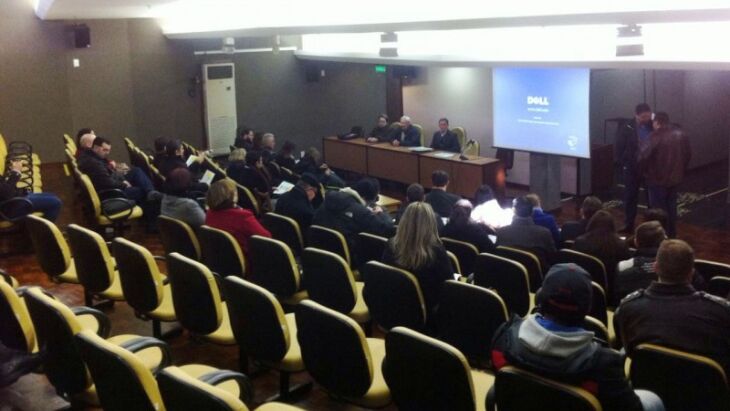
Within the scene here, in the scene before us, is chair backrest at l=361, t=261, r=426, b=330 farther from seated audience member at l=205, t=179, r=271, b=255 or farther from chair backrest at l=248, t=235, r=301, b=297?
seated audience member at l=205, t=179, r=271, b=255

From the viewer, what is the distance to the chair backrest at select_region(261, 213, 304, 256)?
6.08 meters

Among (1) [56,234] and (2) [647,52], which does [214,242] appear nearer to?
(1) [56,234]

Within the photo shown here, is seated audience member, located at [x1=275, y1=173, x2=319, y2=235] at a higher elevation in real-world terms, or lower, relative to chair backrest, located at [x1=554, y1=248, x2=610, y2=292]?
higher

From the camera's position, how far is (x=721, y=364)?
11.0 ft

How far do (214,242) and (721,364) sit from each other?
3221 mm

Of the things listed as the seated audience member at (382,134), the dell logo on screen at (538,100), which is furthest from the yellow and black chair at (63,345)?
the seated audience member at (382,134)

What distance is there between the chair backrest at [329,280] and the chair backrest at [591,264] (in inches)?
55.8

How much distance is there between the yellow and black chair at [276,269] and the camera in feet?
16.0

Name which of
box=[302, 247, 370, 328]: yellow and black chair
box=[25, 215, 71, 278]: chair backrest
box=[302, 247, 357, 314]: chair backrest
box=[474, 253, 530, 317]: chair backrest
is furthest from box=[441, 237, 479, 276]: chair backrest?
box=[25, 215, 71, 278]: chair backrest

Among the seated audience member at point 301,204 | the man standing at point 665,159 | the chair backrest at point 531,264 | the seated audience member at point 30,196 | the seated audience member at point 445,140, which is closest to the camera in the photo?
the chair backrest at point 531,264

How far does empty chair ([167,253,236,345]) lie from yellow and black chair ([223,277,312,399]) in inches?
7.6

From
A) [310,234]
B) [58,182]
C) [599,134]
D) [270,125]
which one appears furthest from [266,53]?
[310,234]

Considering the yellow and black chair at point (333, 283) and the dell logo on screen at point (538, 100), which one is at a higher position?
the dell logo on screen at point (538, 100)

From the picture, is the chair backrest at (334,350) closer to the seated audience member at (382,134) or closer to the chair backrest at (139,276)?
the chair backrest at (139,276)
